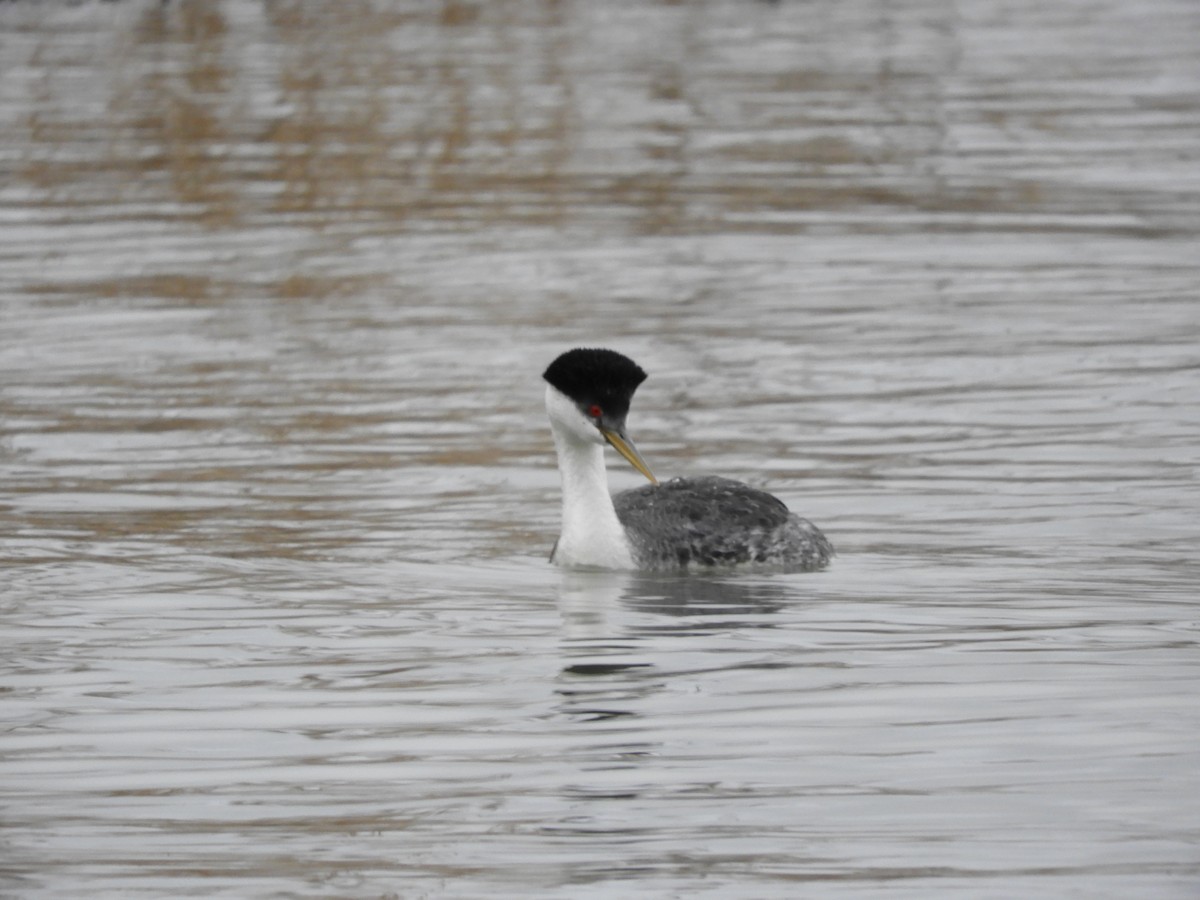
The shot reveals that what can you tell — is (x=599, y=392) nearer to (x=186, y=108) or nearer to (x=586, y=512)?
(x=586, y=512)

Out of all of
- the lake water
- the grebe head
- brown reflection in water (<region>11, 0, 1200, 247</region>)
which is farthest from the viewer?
brown reflection in water (<region>11, 0, 1200, 247</region>)

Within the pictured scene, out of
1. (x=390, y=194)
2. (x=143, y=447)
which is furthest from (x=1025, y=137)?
(x=143, y=447)

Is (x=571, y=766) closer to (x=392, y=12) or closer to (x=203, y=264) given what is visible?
(x=203, y=264)

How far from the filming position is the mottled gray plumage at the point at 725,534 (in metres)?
12.0

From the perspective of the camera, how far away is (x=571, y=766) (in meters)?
8.45

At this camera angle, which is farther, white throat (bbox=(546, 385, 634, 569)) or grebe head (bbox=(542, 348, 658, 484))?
white throat (bbox=(546, 385, 634, 569))

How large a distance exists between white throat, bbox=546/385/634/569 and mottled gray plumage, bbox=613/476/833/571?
131 millimetres

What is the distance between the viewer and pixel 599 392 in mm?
11680

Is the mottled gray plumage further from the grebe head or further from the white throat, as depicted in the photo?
the grebe head

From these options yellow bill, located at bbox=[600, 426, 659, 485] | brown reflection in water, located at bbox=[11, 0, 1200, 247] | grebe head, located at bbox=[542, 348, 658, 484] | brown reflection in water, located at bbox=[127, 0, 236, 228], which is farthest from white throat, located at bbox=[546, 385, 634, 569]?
brown reflection in water, located at bbox=[127, 0, 236, 228]

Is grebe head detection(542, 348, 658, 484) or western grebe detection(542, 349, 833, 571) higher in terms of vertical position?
grebe head detection(542, 348, 658, 484)

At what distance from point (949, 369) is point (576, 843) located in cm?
1014

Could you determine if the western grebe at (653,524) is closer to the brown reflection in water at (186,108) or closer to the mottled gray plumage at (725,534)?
the mottled gray plumage at (725,534)

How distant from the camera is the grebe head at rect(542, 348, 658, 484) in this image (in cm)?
1165
